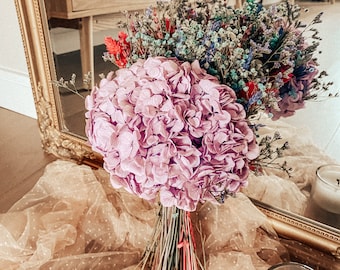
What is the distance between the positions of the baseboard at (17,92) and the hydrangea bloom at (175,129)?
107cm

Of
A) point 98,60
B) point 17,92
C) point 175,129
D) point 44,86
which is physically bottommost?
point 17,92

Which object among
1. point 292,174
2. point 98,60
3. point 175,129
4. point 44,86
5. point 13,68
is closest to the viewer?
point 175,129

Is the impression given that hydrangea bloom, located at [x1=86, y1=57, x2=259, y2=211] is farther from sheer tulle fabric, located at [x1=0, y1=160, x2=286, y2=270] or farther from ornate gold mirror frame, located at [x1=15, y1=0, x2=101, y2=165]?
ornate gold mirror frame, located at [x1=15, y1=0, x2=101, y2=165]

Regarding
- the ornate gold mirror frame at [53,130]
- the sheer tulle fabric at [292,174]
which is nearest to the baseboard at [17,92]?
the ornate gold mirror frame at [53,130]

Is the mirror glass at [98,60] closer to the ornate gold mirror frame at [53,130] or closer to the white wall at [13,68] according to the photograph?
the ornate gold mirror frame at [53,130]

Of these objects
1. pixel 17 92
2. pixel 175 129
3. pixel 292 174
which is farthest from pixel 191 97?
pixel 17 92

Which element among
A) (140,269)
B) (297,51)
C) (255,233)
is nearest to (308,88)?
(297,51)

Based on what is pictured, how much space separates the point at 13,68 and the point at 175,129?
122 cm

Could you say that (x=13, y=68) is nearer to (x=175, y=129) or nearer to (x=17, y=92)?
(x=17, y=92)

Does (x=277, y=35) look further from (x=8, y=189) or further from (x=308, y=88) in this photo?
(x=8, y=189)

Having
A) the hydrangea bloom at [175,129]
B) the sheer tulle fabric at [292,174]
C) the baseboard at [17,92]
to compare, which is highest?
the hydrangea bloom at [175,129]

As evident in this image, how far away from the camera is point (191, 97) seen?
0.53m

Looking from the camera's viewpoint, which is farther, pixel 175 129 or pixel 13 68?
pixel 13 68

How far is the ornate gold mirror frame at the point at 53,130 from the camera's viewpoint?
0.91 m
